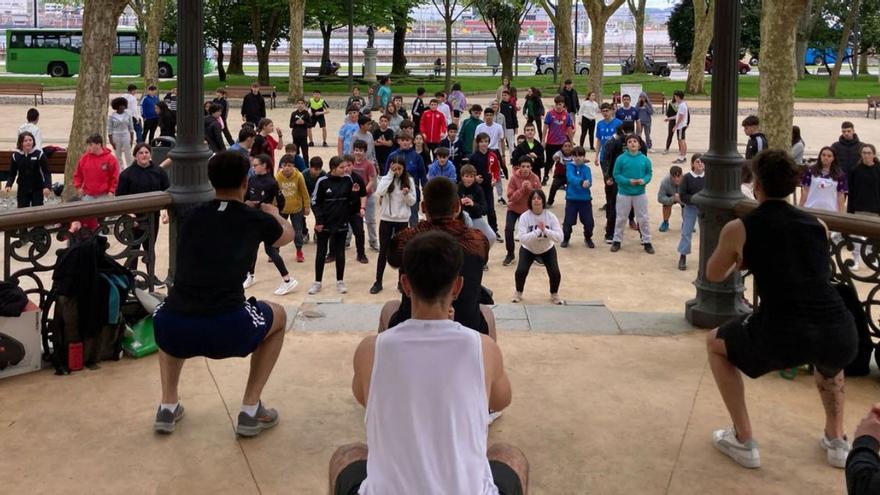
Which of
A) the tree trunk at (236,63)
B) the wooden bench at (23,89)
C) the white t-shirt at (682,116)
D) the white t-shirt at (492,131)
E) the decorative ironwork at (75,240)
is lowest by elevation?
the decorative ironwork at (75,240)

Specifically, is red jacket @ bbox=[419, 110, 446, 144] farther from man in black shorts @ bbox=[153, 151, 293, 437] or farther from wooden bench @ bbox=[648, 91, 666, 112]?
wooden bench @ bbox=[648, 91, 666, 112]

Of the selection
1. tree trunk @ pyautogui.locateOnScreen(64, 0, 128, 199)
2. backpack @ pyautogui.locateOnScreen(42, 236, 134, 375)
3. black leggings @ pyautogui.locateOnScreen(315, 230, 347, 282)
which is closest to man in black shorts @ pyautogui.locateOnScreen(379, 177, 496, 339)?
backpack @ pyautogui.locateOnScreen(42, 236, 134, 375)

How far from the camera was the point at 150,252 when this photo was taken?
292 inches

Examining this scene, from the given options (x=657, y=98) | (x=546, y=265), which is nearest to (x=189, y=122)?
(x=546, y=265)

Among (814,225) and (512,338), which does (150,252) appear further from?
(814,225)

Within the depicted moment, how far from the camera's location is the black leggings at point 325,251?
10516mm

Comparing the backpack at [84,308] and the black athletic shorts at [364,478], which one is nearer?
the black athletic shorts at [364,478]

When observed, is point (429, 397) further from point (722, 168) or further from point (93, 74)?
point (93, 74)

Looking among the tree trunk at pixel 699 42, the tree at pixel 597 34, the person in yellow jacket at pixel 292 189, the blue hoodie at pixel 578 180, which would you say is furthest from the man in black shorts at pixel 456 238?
the tree trunk at pixel 699 42

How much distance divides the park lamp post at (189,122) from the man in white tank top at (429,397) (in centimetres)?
442

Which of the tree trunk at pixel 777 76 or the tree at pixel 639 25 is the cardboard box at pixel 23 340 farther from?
the tree at pixel 639 25

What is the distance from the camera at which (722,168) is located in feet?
24.9

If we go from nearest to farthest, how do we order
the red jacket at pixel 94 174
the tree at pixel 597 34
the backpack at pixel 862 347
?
the backpack at pixel 862 347 → the red jacket at pixel 94 174 → the tree at pixel 597 34

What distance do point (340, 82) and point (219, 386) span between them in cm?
4558
